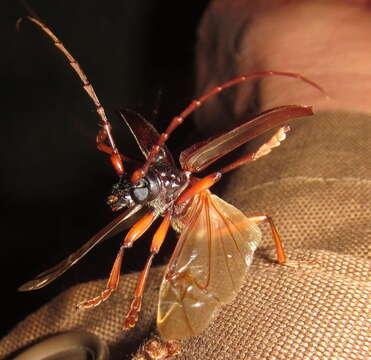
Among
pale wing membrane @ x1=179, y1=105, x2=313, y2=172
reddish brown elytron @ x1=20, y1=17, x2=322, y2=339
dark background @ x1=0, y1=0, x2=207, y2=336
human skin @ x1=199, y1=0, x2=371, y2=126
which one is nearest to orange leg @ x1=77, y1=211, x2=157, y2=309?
reddish brown elytron @ x1=20, y1=17, x2=322, y2=339

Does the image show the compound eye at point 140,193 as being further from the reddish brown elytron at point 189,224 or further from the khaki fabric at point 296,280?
the khaki fabric at point 296,280

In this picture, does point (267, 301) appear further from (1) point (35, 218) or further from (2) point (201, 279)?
(1) point (35, 218)

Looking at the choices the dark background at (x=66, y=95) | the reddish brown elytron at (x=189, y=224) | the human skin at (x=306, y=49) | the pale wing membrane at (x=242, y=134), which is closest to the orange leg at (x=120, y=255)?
the reddish brown elytron at (x=189, y=224)

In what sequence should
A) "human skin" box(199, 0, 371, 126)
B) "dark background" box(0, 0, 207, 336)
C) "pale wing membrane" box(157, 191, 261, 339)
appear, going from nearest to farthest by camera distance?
"pale wing membrane" box(157, 191, 261, 339) < "human skin" box(199, 0, 371, 126) < "dark background" box(0, 0, 207, 336)

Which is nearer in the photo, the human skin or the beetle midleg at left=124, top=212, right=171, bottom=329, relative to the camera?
the beetle midleg at left=124, top=212, right=171, bottom=329

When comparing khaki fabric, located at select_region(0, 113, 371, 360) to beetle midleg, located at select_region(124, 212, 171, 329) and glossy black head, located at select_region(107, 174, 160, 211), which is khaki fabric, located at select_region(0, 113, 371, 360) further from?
glossy black head, located at select_region(107, 174, 160, 211)

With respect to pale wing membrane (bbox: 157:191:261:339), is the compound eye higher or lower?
higher
